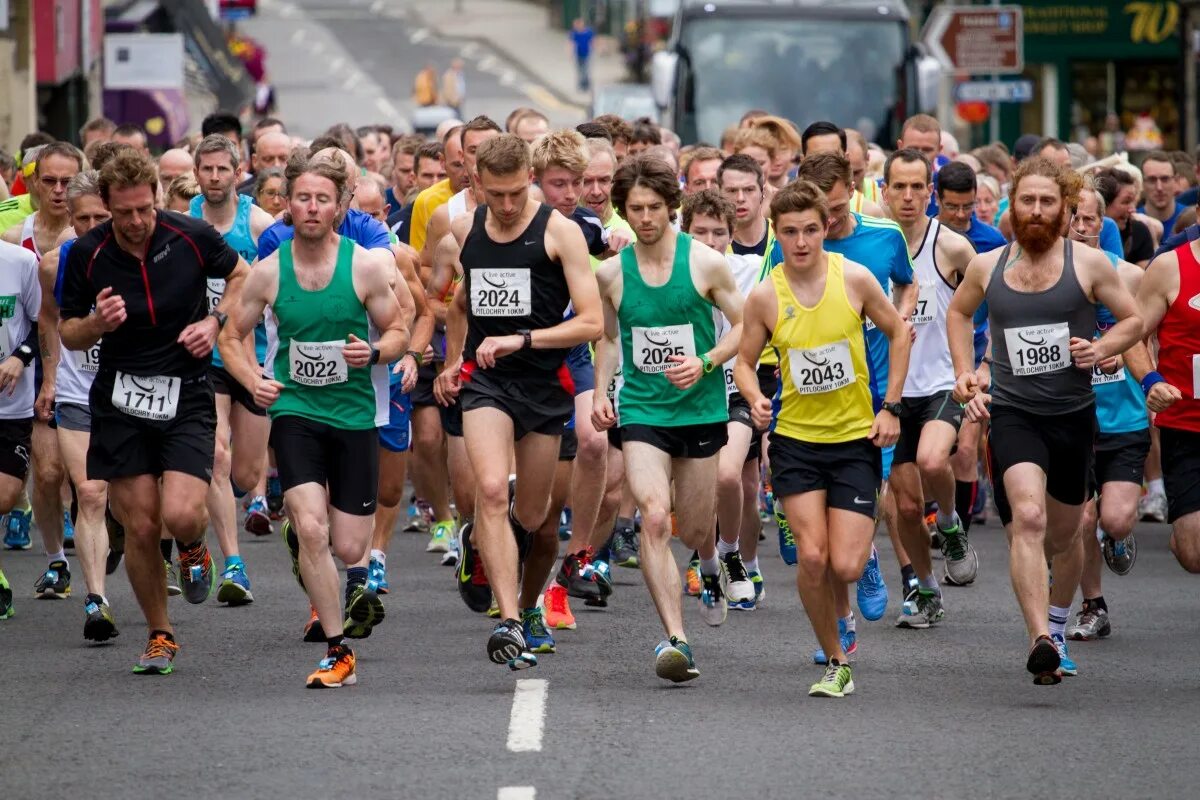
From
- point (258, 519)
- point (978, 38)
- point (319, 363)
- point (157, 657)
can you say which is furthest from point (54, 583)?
point (978, 38)

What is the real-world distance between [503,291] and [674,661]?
5.49 feet

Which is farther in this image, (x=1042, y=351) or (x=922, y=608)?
(x=922, y=608)

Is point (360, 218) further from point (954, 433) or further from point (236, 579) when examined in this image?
point (954, 433)

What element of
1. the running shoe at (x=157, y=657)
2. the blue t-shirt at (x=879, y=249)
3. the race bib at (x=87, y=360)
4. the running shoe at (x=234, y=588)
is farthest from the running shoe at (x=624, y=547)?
the running shoe at (x=157, y=657)

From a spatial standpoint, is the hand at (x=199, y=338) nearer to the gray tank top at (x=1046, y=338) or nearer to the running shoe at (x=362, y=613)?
the running shoe at (x=362, y=613)

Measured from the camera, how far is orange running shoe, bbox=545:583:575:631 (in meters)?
10.8

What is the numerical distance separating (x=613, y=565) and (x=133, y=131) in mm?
6102

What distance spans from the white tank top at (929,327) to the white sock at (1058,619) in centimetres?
186

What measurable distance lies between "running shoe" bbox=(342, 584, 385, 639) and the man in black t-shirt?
723 millimetres

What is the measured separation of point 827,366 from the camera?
9.11 m

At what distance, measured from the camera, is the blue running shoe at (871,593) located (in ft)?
32.9

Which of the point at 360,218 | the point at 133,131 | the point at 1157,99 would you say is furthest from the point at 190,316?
the point at 1157,99

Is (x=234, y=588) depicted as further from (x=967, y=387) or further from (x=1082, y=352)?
(x=1082, y=352)

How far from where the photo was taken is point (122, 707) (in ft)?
29.0
